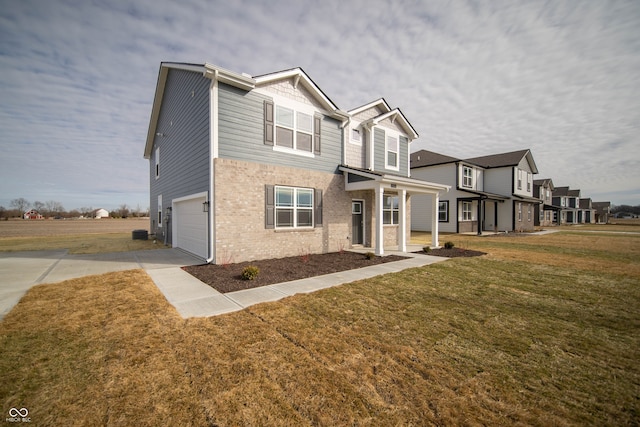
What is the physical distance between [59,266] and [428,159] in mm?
28509

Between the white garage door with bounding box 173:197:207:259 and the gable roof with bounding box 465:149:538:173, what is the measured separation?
26683mm

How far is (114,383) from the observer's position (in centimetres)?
291

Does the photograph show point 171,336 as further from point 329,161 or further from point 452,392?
point 329,161

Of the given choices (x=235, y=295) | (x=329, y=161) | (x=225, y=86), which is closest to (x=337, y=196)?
(x=329, y=161)

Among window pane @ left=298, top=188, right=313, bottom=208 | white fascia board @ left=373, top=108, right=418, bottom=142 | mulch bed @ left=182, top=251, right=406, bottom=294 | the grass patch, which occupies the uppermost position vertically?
white fascia board @ left=373, top=108, right=418, bottom=142

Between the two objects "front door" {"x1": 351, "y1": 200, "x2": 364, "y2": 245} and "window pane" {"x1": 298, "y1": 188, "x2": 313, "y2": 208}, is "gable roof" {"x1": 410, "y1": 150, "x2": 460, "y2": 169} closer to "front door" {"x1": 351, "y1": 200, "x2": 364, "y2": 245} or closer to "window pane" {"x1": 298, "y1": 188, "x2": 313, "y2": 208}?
"front door" {"x1": 351, "y1": 200, "x2": 364, "y2": 245}

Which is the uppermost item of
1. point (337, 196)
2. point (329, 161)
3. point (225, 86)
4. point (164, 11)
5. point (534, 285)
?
point (164, 11)

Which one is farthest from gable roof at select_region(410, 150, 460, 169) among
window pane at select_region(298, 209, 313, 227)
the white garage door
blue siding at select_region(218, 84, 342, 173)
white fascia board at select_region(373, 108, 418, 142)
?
the white garage door

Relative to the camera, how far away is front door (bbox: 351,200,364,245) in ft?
44.4

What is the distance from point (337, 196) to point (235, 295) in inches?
294

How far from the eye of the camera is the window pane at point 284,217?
10429 millimetres

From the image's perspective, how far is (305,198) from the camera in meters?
11.3

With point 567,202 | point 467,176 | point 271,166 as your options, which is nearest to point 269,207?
point 271,166

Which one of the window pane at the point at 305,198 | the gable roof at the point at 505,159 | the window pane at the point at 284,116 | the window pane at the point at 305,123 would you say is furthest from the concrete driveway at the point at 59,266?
the gable roof at the point at 505,159
